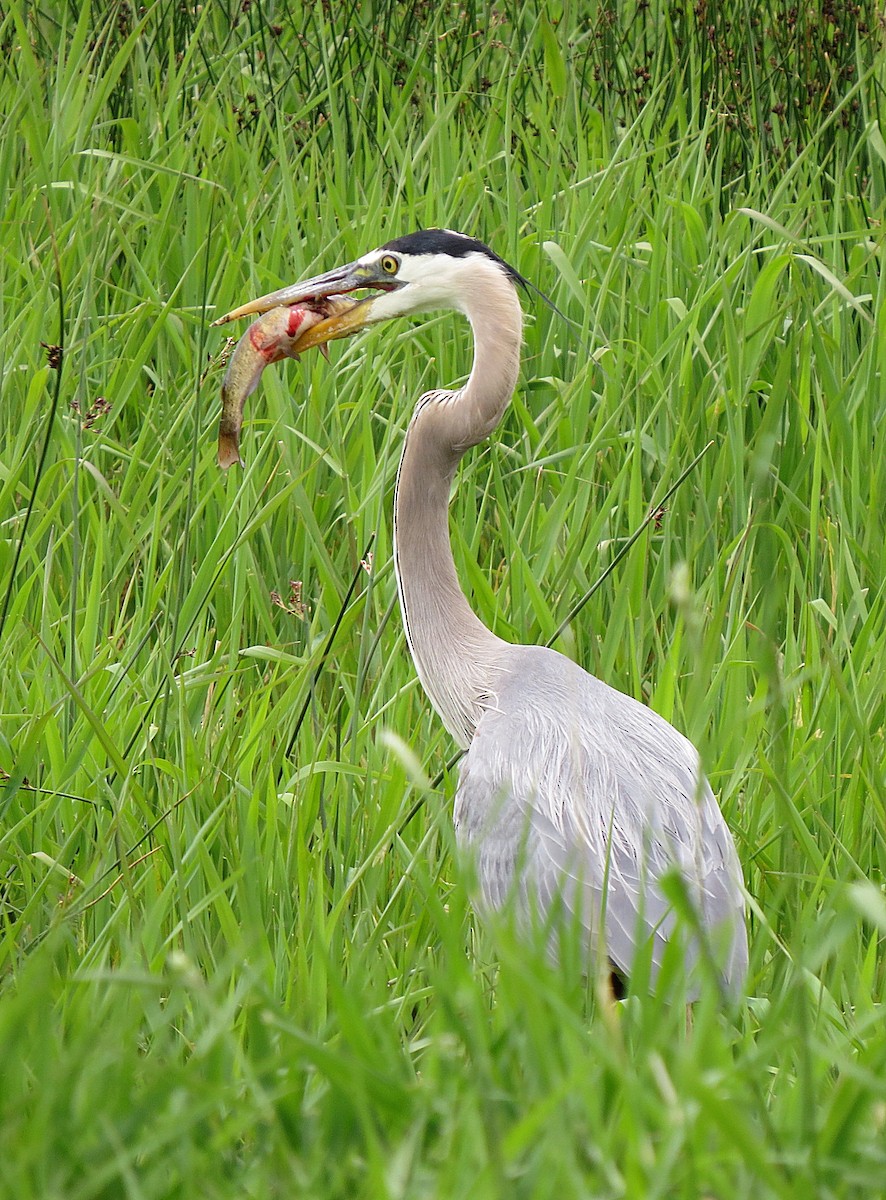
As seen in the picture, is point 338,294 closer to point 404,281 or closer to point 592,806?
point 404,281

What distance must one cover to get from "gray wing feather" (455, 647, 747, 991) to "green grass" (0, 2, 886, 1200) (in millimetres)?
109

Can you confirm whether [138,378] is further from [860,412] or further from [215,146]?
[860,412]

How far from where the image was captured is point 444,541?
2.82 meters

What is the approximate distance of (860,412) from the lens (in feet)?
11.7

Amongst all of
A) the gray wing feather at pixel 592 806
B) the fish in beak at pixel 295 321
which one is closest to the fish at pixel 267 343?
the fish in beak at pixel 295 321

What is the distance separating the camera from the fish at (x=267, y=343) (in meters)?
2.84

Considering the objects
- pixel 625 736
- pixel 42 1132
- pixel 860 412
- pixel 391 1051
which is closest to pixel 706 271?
pixel 860 412

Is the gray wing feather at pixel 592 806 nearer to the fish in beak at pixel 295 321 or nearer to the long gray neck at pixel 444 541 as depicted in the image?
the long gray neck at pixel 444 541

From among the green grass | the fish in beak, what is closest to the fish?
the fish in beak

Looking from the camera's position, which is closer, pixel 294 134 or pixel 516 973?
pixel 516 973

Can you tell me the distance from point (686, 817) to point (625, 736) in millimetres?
182

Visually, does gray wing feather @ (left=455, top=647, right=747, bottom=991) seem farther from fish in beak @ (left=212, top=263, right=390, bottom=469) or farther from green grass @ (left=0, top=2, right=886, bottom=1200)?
fish in beak @ (left=212, top=263, right=390, bottom=469)

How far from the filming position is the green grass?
145 cm

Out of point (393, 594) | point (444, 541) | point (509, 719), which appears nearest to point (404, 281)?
point (444, 541)
